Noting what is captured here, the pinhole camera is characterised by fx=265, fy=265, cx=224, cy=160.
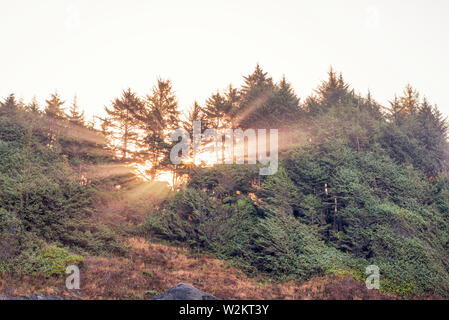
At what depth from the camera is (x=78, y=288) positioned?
11.0 meters

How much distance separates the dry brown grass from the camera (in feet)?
35.7

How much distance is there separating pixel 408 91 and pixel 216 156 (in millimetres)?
28423

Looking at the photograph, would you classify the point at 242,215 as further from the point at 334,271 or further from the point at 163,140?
the point at 163,140

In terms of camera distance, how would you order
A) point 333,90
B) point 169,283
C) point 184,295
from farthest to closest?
point 333,90 < point 169,283 < point 184,295

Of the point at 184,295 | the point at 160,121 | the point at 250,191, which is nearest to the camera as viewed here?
the point at 184,295

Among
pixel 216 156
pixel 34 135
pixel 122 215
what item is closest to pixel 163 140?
pixel 216 156

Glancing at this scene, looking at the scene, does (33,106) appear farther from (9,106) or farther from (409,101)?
(409,101)

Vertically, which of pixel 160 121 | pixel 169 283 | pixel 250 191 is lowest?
pixel 169 283

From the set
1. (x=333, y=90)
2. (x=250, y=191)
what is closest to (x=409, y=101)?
(x=333, y=90)

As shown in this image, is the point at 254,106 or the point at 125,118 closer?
the point at 254,106

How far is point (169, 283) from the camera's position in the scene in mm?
13102

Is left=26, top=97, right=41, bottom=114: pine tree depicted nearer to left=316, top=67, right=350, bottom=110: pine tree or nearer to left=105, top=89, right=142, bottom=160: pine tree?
left=105, top=89, right=142, bottom=160: pine tree

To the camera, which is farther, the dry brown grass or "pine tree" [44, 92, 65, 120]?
"pine tree" [44, 92, 65, 120]

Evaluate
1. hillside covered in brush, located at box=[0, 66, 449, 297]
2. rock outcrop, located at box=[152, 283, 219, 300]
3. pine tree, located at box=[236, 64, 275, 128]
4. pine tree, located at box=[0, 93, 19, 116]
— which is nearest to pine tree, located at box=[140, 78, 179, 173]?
hillside covered in brush, located at box=[0, 66, 449, 297]
